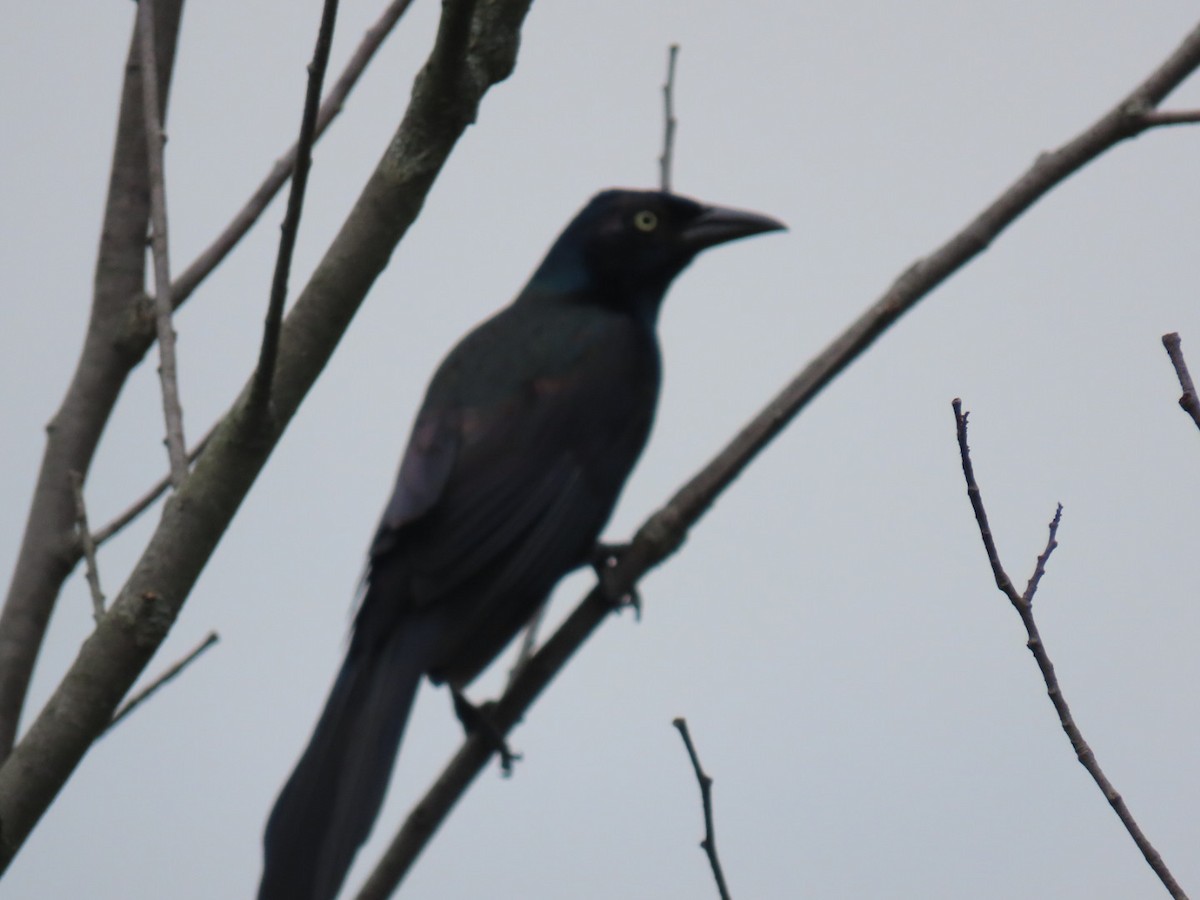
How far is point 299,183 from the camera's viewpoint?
2490 millimetres

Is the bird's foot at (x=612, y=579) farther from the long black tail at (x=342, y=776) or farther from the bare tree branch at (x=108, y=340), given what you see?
the bare tree branch at (x=108, y=340)

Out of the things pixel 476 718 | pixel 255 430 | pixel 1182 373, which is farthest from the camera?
pixel 476 718

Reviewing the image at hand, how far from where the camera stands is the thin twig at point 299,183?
2424 millimetres

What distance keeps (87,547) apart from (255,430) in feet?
1.92

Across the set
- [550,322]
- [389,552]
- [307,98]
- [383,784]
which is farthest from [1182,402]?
[550,322]

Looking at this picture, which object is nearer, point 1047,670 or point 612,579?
point 1047,670

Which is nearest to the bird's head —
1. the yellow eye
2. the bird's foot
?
the yellow eye

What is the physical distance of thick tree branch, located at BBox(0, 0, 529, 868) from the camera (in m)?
2.70

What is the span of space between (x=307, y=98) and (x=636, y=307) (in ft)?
8.15

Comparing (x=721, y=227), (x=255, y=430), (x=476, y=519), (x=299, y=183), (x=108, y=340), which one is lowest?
(x=255, y=430)

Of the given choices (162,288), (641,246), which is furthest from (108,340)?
(641,246)

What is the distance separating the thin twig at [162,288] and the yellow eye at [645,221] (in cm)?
197

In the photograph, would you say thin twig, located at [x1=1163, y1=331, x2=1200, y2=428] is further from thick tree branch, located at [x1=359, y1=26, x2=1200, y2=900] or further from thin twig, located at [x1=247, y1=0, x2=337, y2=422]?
thin twig, located at [x1=247, y1=0, x2=337, y2=422]

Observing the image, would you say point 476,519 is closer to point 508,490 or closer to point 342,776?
point 508,490
